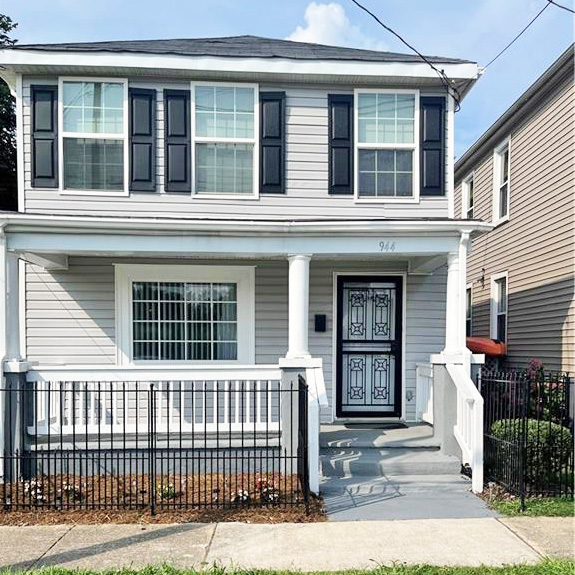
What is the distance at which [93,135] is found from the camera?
283 inches

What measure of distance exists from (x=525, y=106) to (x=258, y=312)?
6.64 m

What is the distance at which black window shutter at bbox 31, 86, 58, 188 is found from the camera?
715 centimetres

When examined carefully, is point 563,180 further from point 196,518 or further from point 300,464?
point 196,518

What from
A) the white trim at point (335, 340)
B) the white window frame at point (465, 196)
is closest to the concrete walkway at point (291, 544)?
the white trim at point (335, 340)

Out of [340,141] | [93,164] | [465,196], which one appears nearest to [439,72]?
[340,141]

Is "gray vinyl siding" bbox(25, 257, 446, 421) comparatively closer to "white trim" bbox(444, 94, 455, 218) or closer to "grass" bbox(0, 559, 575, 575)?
"white trim" bbox(444, 94, 455, 218)

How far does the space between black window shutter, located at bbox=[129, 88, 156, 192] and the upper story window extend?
25.1ft

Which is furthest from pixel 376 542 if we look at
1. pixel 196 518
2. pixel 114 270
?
pixel 114 270

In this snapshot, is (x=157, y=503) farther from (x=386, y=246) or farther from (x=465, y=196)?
(x=465, y=196)

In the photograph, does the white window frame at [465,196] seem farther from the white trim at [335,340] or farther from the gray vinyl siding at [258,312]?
the white trim at [335,340]

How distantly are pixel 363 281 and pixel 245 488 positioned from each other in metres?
3.61

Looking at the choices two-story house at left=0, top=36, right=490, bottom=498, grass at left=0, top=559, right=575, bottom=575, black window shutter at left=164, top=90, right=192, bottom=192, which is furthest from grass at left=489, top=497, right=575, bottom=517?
black window shutter at left=164, top=90, right=192, bottom=192

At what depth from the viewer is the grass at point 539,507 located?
16.2ft

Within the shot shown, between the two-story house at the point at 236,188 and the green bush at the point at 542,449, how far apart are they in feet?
4.01
